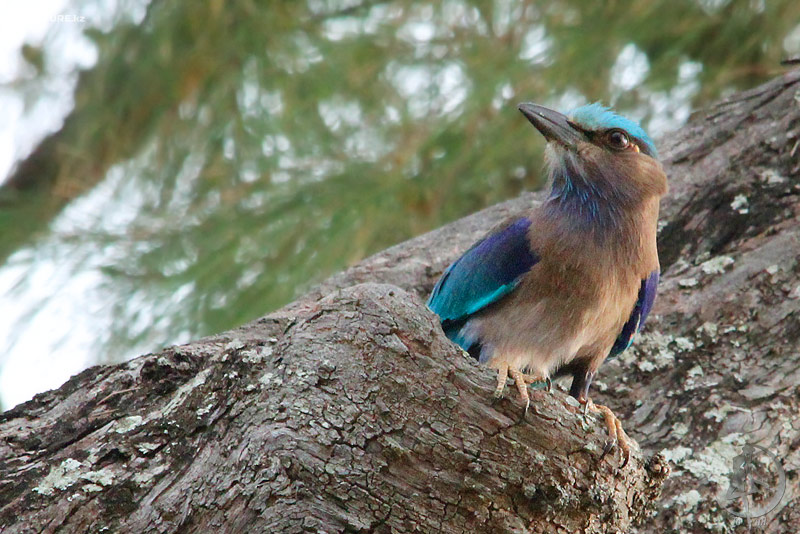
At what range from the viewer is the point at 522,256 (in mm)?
3031

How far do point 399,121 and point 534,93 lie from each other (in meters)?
0.67

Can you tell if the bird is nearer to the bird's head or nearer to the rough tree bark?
the bird's head

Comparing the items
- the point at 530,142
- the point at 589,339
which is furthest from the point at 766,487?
the point at 530,142

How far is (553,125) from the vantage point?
322cm

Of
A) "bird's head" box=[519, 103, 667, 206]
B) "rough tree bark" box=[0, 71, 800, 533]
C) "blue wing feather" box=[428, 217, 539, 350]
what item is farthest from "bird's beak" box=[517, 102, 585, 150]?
"rough tree bark" box=[0, 71, 800, 533]

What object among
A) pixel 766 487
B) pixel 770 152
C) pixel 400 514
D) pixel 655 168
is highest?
pixel 400 514

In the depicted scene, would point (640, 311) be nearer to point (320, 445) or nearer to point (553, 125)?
point (553, 125)

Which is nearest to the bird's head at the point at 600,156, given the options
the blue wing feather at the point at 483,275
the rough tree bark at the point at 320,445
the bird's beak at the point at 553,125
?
the bird's beak at the point at 553,125

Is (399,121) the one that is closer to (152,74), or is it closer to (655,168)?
(152,74)

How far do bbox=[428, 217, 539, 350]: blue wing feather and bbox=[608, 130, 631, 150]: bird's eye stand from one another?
42 centimetres

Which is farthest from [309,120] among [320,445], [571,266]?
[320,445]

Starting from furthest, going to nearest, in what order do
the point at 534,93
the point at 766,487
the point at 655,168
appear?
1. the point at 534,93
2. the point at 655,168
3. the point at 766,487

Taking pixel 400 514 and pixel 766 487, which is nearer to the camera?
pixel 400 514

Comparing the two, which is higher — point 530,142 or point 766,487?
point 530,142
